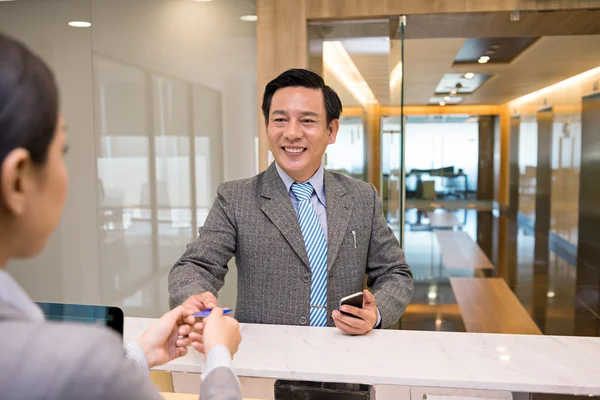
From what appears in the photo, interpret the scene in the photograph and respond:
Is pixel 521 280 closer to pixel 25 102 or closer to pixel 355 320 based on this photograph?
pixel 355 320

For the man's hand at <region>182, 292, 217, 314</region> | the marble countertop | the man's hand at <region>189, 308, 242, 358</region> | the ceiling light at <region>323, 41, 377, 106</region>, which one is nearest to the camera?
the man's hand at <region>189, 308, 242, 358</region>

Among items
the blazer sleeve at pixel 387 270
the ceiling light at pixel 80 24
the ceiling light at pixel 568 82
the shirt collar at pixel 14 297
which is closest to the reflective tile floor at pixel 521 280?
the ceiling light at pixel 568 82

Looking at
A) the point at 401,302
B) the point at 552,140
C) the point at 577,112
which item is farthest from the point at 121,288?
the point at 552,140

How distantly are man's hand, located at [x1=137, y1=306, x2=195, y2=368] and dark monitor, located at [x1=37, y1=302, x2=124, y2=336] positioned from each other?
8 cm

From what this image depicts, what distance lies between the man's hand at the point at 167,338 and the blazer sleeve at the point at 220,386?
0.37 meters

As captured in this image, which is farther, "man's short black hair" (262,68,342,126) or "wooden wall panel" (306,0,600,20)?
"wooden wall panel" (306,0,600,20)

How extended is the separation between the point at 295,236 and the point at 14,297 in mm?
1596

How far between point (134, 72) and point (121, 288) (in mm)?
1723

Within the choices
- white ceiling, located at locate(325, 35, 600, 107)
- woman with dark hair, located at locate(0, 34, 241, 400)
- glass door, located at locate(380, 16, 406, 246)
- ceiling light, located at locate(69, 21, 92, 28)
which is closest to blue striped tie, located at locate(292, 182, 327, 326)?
woman with dark hair, located at locate(0, 34, 241, 400)

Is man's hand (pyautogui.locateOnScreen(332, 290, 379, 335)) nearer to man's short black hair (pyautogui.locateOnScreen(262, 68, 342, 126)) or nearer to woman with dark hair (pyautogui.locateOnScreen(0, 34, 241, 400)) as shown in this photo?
man's short black hair (pyautogui.locateOnScreen(262, 68, 342, 126))

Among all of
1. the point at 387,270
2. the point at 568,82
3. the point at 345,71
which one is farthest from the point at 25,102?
the point at 568,82

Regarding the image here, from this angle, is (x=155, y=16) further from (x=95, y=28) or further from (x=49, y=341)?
(x=49, y=341)

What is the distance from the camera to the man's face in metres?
2.21

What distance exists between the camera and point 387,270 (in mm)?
2285
